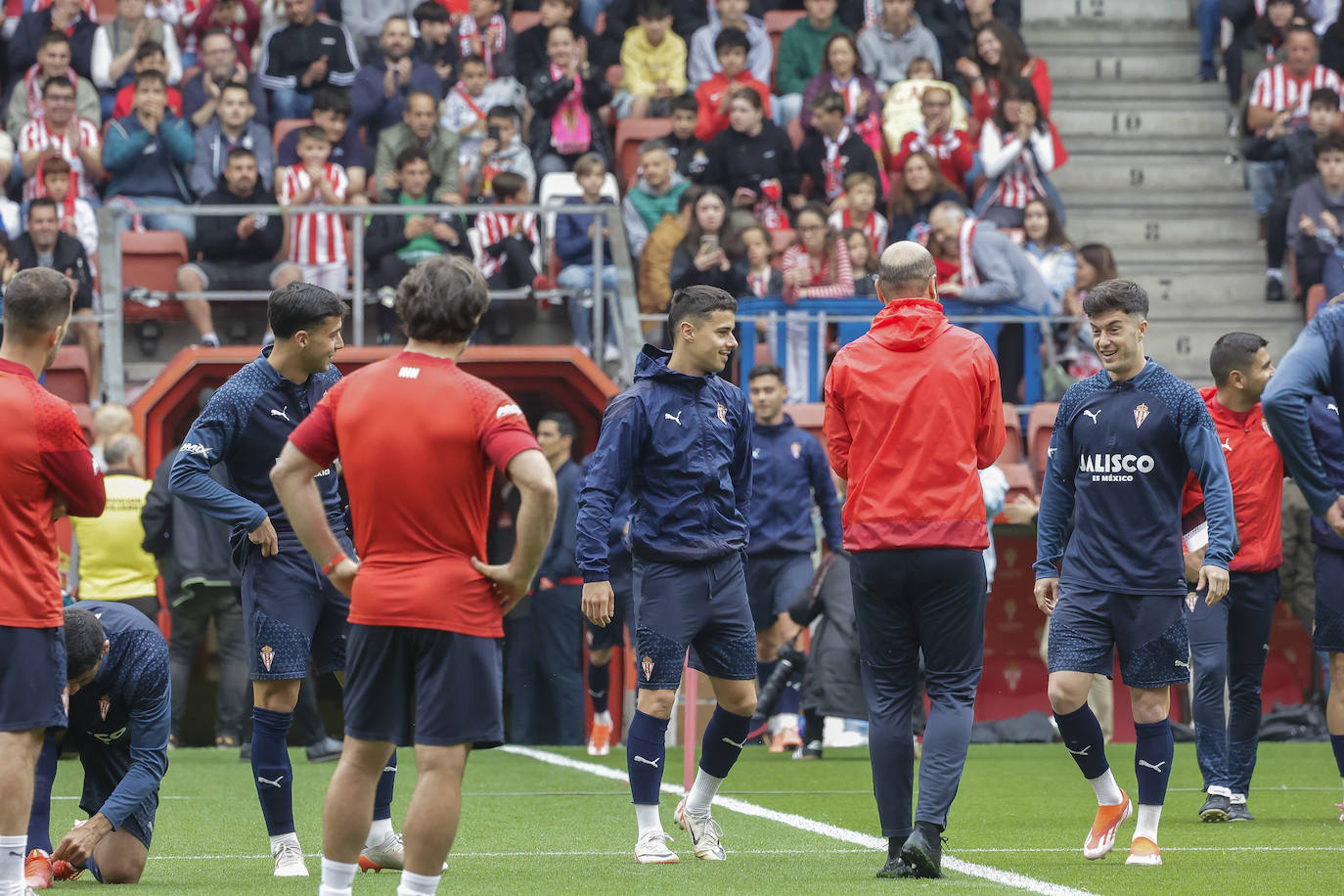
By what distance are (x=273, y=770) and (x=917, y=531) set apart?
2465 mm

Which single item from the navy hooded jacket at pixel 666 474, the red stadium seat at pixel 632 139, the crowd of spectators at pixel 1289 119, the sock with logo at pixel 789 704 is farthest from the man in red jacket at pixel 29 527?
the crowd of spectators at pixel 1289 119

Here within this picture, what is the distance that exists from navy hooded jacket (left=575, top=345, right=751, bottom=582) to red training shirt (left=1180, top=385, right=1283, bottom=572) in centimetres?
272

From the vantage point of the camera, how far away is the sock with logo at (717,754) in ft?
25.0

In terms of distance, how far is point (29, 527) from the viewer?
5.80 metres

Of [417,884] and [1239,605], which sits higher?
[417,884]

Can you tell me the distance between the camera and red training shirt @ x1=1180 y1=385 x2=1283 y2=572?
9.07 meters

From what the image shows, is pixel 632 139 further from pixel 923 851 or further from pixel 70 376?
pixel 923 851

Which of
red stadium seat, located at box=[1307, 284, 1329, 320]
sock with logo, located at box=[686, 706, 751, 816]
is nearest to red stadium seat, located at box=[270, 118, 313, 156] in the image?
red stadium seat, located at box=[1307, 284, 1329, 320]

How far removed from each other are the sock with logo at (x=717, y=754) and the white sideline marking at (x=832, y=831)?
69 centimetres

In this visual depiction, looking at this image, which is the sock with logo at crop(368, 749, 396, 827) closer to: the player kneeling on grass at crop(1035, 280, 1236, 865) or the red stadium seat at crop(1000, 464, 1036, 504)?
the player kneeling on grass at crop(1035, 280, 1236, 865)

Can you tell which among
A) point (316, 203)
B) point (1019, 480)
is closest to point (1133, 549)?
point (1019, 480)

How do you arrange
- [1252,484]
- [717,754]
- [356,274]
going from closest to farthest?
[717,754] < [1252,484] < [356,274]

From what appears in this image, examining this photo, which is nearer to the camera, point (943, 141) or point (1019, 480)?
point (1019, 480)

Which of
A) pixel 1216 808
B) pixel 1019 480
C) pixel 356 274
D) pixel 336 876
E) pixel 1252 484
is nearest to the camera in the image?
pixel 336 876
